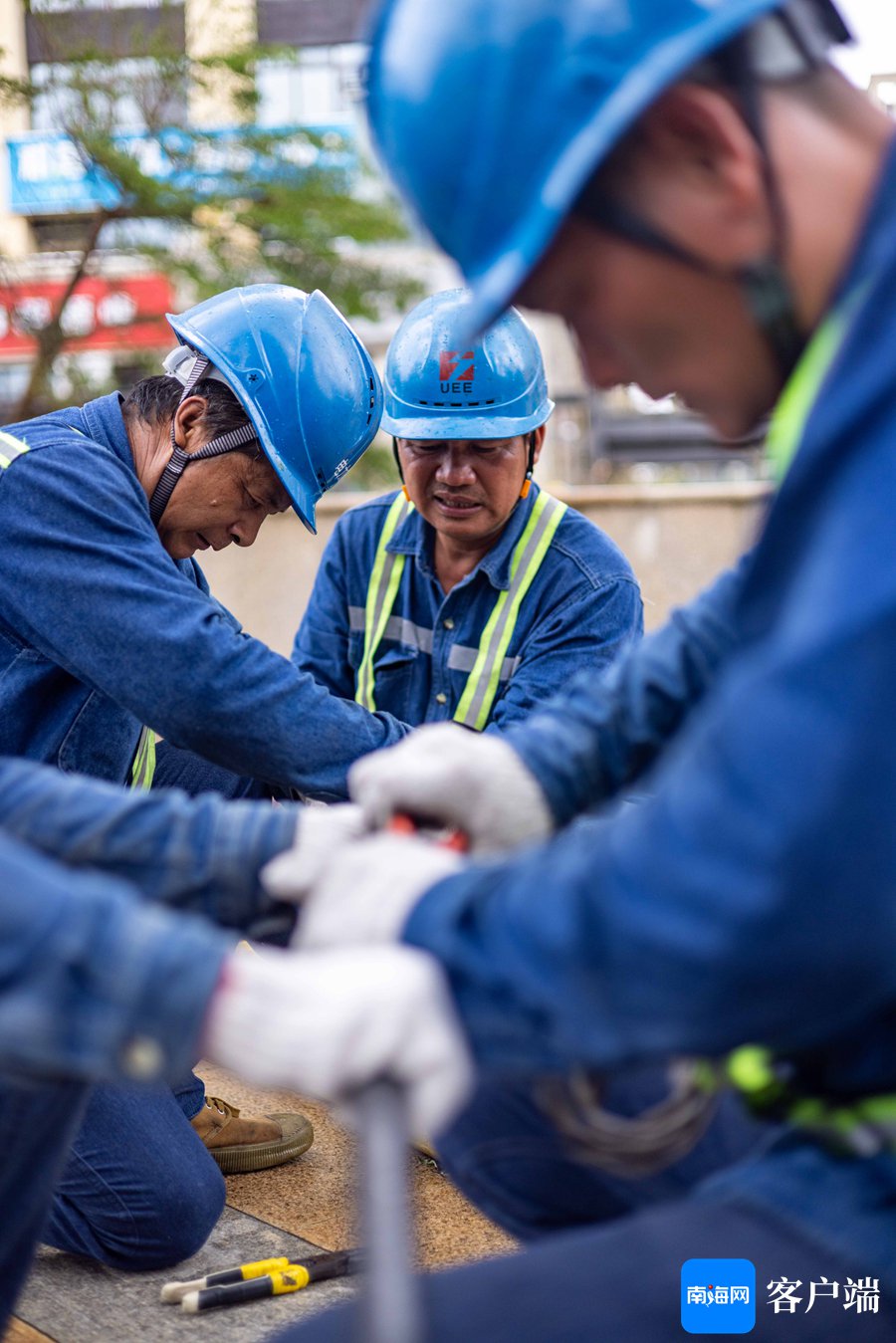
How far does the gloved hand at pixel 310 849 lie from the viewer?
1.51 meters

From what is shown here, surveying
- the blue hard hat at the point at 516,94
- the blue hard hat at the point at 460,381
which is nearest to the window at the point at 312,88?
the blue hard hat at the point at 516,94

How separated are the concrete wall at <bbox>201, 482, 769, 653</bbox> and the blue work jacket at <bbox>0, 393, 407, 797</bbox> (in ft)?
13.4

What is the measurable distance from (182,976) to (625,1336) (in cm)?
47

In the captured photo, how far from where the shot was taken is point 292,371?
116 inches

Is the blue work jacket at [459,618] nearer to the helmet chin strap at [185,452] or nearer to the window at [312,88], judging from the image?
the helmet chin strap at [185,452]

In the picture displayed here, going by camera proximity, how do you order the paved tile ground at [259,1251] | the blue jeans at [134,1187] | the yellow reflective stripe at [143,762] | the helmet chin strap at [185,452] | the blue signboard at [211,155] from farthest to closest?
the blue signboard at [211,155]
the yellow reflective stripe at [143,762]
the helmet chin strap at [185,452]
the blue jeans at [134,1187]
the paved tile ground at [259,1251]

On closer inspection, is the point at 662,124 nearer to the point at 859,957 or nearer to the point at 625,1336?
the point at 859,957

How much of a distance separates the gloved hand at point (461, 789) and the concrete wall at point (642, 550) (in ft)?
17.2

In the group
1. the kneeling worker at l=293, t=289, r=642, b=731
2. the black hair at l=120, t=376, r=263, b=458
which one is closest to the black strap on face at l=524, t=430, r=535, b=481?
the kneeling worker at l=293, t=289, r=642, b=731

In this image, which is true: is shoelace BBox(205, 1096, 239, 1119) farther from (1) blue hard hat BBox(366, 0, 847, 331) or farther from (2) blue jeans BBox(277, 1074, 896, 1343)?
(1) blue hard hat BBox(366, 0, 847, 331)

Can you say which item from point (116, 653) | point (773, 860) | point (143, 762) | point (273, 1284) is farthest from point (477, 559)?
point (773, 860)

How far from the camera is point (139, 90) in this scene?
8.78 meters

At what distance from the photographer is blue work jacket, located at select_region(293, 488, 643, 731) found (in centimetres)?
336

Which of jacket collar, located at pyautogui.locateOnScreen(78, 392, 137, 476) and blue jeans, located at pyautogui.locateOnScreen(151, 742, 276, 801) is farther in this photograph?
blue jeans, located at pyautogui.locateOnScreen(151, 742, 276, 801)
